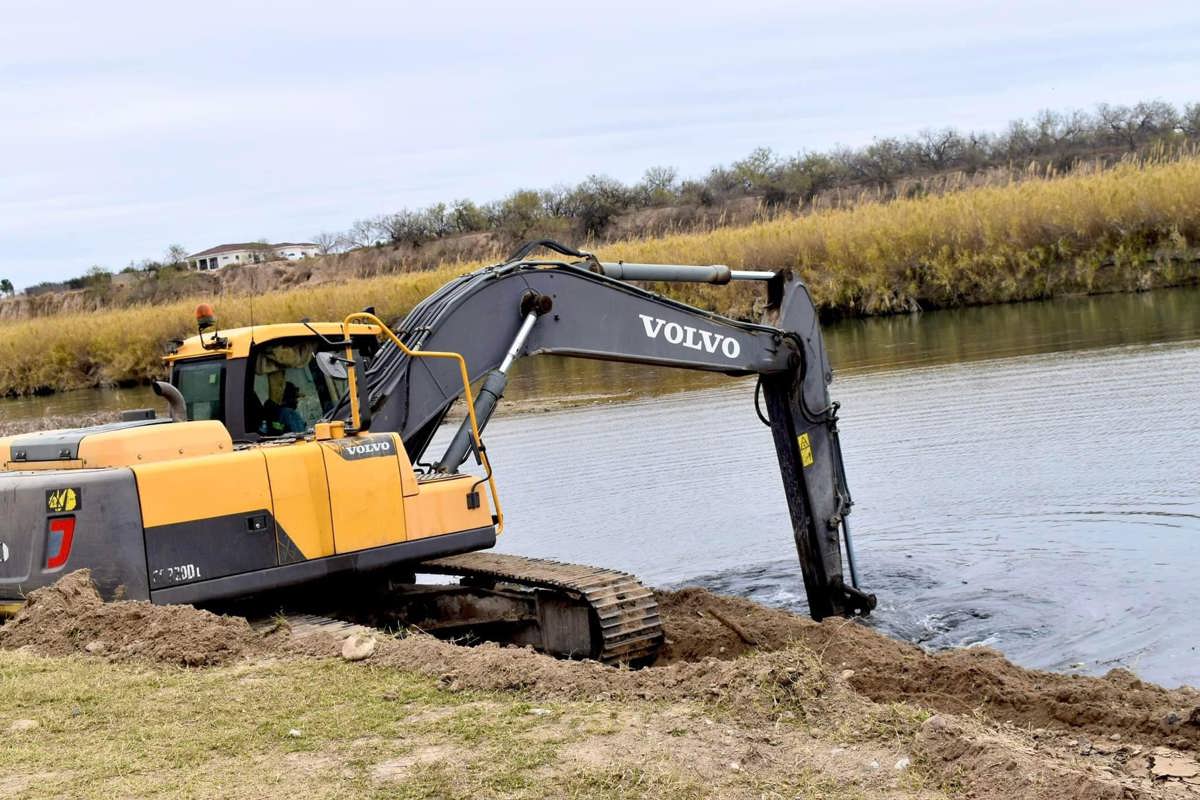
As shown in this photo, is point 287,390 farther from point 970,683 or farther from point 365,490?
point 970,683

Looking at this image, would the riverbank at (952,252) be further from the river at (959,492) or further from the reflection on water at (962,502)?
the reflection on water at (962,502)

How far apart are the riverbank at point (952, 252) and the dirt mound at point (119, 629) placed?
24.8m

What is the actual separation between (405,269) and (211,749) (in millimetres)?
60621

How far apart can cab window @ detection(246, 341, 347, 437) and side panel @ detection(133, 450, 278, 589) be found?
3.95 ft

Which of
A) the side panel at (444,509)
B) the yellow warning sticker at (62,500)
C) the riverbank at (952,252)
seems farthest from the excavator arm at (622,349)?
the riverbank at (952,252)

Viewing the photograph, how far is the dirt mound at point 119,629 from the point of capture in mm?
7543

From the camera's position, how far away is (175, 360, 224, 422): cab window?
30.4 feet

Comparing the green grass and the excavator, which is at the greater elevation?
the excavator

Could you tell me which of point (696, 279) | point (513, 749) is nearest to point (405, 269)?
point (696, 279)

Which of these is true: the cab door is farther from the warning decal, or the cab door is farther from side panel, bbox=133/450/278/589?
the warning decal

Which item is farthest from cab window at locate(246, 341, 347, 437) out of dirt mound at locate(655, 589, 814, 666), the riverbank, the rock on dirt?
the riverbank

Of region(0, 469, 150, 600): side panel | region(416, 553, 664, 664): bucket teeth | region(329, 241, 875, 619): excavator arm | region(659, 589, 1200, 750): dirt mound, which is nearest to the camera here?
region(659, 589, 1200, 750): dirt mound

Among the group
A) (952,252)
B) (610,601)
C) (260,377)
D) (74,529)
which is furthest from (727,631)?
(952,252)

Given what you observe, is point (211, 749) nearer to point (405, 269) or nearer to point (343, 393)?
point (343, 393)
